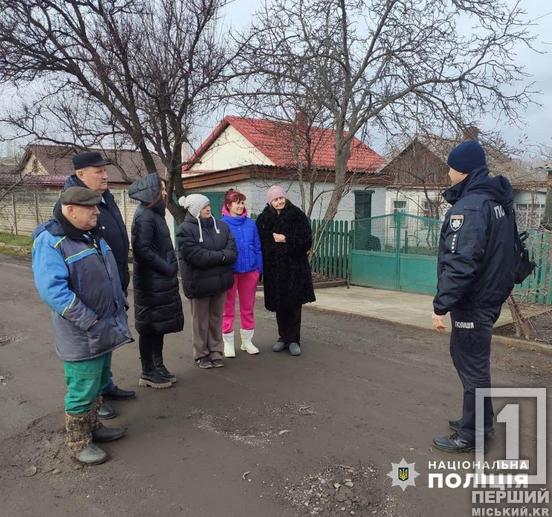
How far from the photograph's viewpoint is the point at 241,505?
262cm

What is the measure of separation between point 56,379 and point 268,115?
7.24m

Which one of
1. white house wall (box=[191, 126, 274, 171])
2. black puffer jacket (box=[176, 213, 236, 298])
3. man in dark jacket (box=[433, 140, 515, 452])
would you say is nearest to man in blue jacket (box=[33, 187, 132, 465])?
black puffer jacket (box=[176, 213, 236, 298])

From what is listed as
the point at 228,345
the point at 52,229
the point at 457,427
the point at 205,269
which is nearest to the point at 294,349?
the point at 228,345

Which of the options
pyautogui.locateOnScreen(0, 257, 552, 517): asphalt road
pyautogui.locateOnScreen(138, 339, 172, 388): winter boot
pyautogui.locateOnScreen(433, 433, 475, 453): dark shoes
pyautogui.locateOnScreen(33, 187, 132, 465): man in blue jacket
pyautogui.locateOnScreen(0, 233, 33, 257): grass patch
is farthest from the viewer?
pyautogui.locateOnScreen(0, 233, 33, 257): grass patch

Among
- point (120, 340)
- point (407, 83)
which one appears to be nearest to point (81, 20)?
point (407, 83)

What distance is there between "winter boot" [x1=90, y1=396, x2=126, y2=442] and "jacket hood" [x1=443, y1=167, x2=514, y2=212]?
2824mm

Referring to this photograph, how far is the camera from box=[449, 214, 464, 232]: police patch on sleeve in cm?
294

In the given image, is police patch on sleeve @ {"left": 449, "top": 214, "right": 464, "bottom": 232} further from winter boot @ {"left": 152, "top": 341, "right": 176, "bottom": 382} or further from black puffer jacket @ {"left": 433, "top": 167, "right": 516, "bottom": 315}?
winter boot @ {"left": 152, "top": 341, "right": 176, "bottom": 382}

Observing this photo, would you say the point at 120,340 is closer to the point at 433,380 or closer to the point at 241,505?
the point at 241,505

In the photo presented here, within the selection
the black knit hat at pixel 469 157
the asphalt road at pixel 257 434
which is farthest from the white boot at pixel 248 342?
the black knit hat at pixel 469 157

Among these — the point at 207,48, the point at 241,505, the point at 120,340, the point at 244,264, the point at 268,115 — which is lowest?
the point at 241,505

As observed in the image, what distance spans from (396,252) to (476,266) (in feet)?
22.7

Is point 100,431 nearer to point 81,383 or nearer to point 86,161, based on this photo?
point 81,383

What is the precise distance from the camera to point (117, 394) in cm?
402
